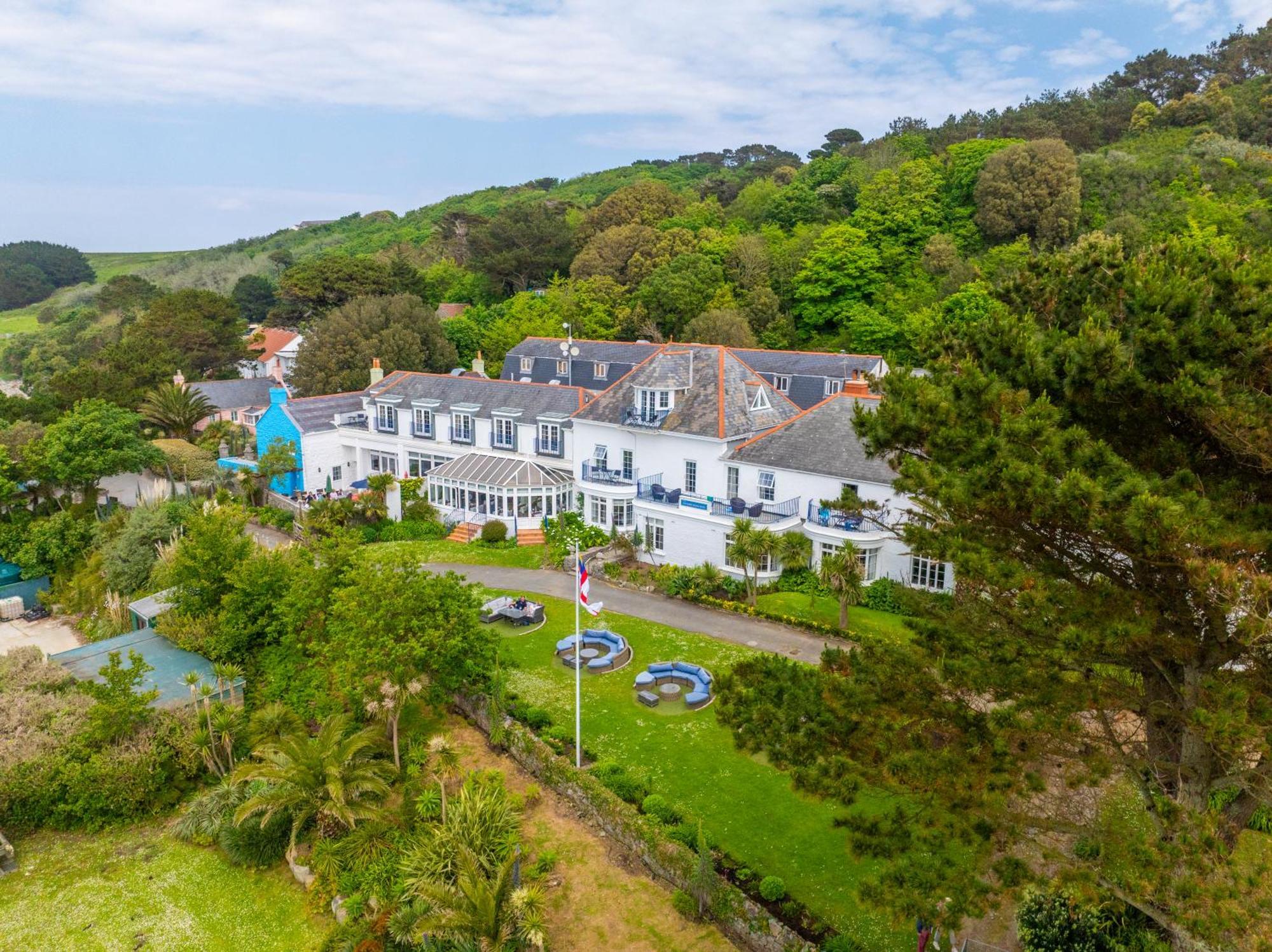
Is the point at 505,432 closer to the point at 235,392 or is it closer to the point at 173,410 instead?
the point at 173,410

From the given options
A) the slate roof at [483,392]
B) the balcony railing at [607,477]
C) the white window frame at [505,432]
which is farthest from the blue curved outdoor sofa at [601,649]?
the white window frame at [505,432]

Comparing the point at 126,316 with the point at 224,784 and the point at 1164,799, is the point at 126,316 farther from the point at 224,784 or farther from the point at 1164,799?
the point at 1164,799

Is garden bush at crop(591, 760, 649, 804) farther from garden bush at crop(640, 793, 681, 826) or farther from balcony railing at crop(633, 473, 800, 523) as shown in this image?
balcony railing at crop(633, 473, 800, 523)

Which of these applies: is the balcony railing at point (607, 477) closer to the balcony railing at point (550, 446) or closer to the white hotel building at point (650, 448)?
the white hotel building at point (650, 448)

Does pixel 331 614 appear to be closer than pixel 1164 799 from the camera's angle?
No

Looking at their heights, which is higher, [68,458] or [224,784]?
[68,458]

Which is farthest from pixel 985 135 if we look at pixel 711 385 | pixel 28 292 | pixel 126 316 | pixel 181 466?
pixel 28 292

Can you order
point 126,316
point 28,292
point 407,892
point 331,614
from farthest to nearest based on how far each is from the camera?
point 28,292, point 126,316, point 331,614, point 407,892

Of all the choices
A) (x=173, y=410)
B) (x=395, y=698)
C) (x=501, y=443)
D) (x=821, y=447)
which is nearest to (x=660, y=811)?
(x=395, y=698)
